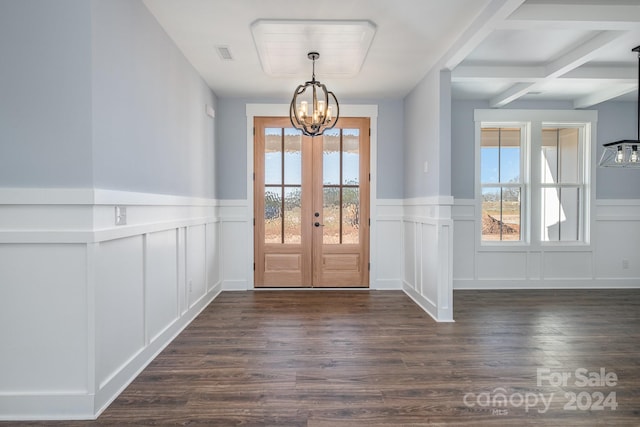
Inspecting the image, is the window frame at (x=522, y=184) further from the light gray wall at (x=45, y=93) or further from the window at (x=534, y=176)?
the light gray wall at (x=45, y=93)

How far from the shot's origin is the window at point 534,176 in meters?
5.27

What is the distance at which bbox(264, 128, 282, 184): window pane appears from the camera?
5.20 m

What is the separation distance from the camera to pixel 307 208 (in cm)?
519

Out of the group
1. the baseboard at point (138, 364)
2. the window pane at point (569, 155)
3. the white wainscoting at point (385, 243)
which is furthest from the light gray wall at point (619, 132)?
the baseboard at point (138, 364)

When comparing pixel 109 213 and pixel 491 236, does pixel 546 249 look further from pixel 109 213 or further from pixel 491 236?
pixel 109 213

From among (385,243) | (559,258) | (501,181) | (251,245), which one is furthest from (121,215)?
(559,258)

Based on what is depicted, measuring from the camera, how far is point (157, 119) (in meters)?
2.94

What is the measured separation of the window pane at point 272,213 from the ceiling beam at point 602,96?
420cm

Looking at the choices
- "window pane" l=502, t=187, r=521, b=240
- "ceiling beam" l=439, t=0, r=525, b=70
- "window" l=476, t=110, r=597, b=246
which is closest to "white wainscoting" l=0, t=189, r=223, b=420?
"ceiling beam" l=439, t=0, r=525, b=70

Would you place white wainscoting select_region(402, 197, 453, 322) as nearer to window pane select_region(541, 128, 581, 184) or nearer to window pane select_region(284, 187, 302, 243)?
window pane select_region(284, 187, 302, 243)

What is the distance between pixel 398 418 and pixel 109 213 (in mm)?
1916

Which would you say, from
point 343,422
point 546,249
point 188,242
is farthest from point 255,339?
point 546,249

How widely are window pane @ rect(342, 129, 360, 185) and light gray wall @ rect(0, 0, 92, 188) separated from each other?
3.57 metres

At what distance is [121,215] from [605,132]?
19.7 ft
